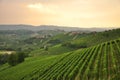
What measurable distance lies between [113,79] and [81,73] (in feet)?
46.0

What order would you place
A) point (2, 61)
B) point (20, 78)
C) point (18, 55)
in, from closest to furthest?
point (20, 78) → point (18, 55) → point (2, 61)

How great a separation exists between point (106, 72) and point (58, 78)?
15.6 metres

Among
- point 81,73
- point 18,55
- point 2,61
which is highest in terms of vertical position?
point 81,73

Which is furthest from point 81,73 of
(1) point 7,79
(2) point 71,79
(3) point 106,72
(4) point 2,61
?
(4) point 2,61

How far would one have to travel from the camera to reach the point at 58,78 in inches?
2482

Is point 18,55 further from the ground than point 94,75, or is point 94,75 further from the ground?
point 94,75

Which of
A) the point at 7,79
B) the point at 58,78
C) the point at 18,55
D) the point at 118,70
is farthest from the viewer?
the point at 18,55

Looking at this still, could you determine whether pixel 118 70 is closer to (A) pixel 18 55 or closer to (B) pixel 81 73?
(B) pixel 81 73

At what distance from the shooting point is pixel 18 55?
146 meters

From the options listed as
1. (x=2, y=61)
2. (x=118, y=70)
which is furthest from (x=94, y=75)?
(x=2, y=61)

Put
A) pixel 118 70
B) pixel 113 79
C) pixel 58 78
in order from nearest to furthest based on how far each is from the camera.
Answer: pixel 113 79
pixel 118 70
pixel 58 78

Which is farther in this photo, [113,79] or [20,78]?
[20,78]

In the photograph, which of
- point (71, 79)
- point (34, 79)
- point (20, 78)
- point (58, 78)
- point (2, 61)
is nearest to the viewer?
point (71, 79)

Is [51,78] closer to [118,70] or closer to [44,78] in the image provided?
[44,78]
